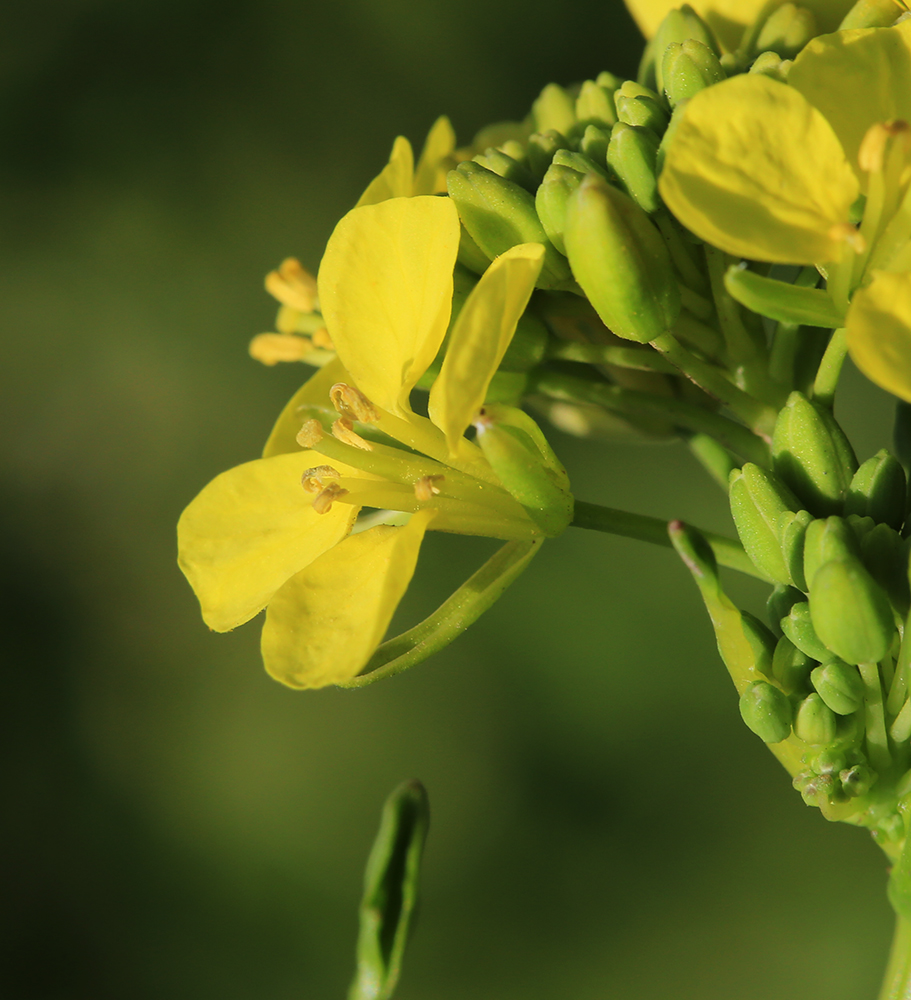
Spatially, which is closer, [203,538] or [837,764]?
[837,764]

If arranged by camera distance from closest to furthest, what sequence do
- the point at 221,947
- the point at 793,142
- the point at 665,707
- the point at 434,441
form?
the point at 793,142, the point at 434,441, the point at 665,707, the point at 221,947

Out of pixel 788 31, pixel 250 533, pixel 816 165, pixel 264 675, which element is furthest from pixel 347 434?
pixel 264 675

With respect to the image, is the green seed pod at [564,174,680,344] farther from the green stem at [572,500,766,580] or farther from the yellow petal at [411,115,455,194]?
the yellow petal at [411,115,455,194]

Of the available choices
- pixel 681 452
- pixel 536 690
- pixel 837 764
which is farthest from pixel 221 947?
pixel 837 764

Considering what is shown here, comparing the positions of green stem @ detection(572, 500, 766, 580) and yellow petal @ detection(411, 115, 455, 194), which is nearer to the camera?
green stem @ detection(572, 500, 766, 580)

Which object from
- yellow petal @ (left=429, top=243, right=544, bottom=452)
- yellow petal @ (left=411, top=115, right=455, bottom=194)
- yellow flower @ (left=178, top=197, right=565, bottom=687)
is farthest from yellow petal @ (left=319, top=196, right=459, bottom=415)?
yellow petal @ (left=411, top=115, right=455, bottom=194)

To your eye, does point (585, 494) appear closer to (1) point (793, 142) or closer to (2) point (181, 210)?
(2) point (181, 210)

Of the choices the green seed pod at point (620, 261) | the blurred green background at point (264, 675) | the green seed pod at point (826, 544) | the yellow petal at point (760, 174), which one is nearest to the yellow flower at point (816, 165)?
the yellow petal at point (760, 174)
